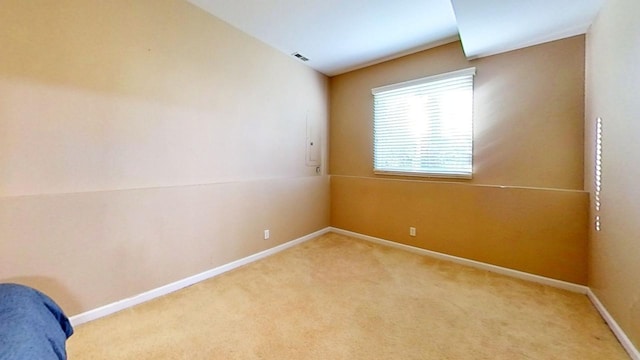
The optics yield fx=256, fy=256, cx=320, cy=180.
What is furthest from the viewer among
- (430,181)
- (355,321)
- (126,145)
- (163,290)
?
(430,181)

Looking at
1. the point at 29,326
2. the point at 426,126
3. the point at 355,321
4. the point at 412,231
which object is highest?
the point at 426,126

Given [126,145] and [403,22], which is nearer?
[126,145]

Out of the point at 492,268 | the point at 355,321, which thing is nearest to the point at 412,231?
the point at 492,268

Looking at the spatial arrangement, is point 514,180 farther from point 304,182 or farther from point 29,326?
point 29,326

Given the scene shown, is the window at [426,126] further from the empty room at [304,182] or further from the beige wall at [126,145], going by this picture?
the beige wall at [126,145]

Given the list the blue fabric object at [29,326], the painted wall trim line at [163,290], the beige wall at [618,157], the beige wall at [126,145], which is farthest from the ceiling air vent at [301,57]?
the blue fabric object at [29,326]

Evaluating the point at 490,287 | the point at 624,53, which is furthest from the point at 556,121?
the point at 490,287

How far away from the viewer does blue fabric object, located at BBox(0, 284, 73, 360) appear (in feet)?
3.20

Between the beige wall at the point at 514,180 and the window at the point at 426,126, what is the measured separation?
0.11 meters

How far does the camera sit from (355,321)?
1995 mm

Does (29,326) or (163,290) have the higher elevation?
(29,326)

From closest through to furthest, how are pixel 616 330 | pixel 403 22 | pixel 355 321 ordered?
pixel 616 330 < pixel 355 321 < pixel 403 22

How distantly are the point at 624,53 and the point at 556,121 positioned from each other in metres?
0.94

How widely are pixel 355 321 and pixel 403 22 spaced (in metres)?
2.96
